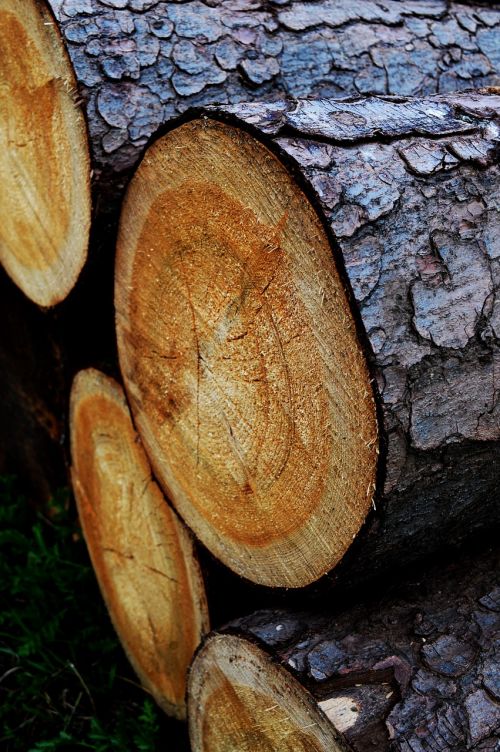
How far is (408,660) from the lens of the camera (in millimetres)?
1261

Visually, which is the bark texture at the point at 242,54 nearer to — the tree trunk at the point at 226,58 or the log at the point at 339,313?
the tree trunk at the point at 226,58

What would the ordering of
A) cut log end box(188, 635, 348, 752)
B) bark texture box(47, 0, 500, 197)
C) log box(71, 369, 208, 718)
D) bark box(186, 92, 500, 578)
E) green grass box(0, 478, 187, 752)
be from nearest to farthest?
bark box(186, 92, 500, 578), cut log end box(188, 635, 348, 752), bark texture box(47, 0, 500, 197), log box(71, 369, 208, 718), green grass box(0, 478, 187, 752)

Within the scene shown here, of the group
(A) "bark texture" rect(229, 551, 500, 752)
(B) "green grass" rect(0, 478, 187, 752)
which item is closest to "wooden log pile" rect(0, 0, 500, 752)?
(A) "bark texture" rect(229, 551, 500, 752)

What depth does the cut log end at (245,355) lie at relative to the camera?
113 centimetres

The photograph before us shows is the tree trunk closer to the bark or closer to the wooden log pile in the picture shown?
the wooden log pile

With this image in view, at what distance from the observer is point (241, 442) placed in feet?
4.50

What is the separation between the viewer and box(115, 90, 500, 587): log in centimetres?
111

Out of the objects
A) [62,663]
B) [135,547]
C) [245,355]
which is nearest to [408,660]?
[245,355]

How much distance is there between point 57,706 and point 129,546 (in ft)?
Answer: 1.75

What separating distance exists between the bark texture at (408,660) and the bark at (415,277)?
126 millimetres

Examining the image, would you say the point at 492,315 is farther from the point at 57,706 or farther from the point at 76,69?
the point at 57,706

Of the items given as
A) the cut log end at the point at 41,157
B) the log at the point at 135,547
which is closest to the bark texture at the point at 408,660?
the log at the point at 135,547

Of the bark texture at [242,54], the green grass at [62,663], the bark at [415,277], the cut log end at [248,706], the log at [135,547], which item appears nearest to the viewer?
the bark at [415,277]

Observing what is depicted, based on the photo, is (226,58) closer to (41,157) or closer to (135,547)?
(41,157)
